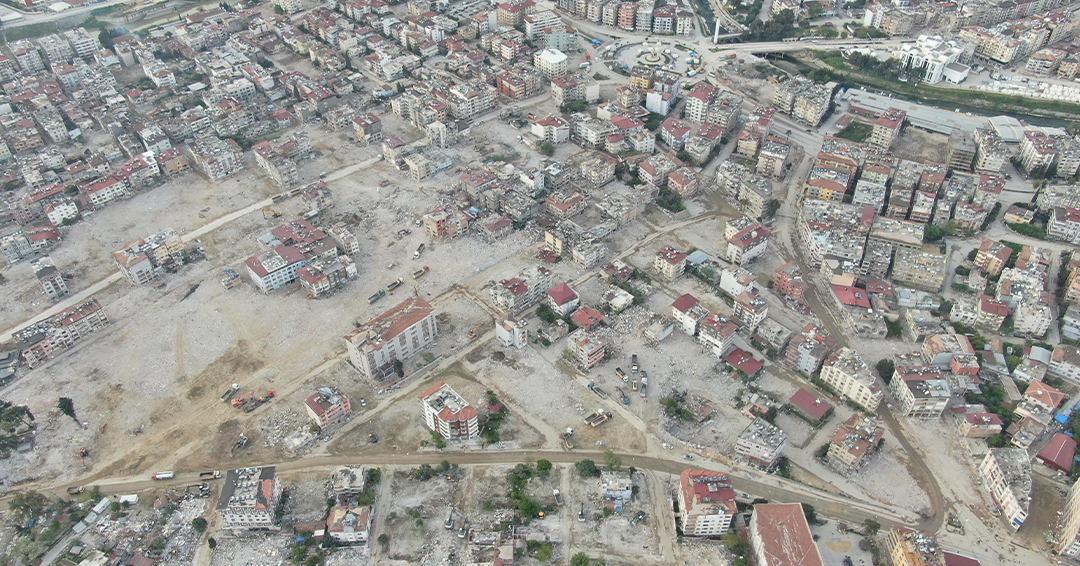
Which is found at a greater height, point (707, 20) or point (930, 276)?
point (707, 20)

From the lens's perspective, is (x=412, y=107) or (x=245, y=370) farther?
(x=412, y=107)

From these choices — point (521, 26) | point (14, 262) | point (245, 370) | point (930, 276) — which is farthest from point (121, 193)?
point (930, 276)

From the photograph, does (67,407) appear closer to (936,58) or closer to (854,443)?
(854,443)

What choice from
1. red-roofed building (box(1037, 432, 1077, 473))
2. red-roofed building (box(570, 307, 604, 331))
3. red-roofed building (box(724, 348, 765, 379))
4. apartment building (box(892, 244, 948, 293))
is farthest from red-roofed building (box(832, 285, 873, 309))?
red-roofed building (box(570, 307, 604, 331))

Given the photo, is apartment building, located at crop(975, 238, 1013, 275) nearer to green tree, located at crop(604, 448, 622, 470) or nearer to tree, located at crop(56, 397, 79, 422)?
green tree, located at crop(604, 448, 622, 470)

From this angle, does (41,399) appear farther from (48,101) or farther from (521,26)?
(521,26)

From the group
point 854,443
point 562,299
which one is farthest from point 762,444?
point 562,299
